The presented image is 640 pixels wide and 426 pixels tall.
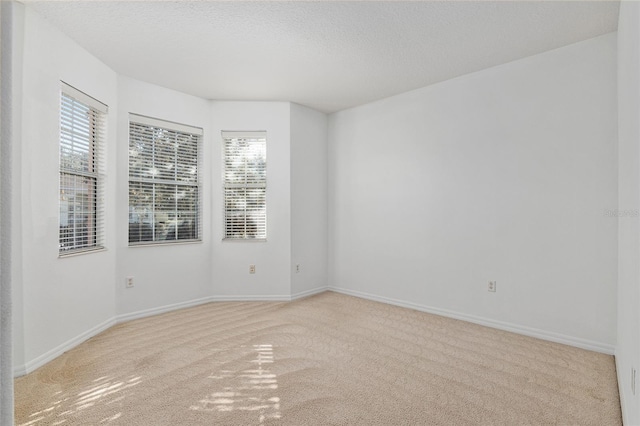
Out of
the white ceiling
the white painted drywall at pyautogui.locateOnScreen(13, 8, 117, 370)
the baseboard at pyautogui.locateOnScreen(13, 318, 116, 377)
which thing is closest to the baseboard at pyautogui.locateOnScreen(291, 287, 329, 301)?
the baseboard at pyautogui.locateOnScreen(13, 318, 116, 377)

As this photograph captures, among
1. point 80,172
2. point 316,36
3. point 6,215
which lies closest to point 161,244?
point 80,172

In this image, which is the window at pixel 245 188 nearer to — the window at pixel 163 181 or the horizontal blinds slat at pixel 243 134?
the horizontal blinds slat at pixel 243 134

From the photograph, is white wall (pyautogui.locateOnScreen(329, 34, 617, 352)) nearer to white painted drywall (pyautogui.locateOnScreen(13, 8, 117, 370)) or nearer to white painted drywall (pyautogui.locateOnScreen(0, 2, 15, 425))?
white painted drywall (pyautogui.locateOnScreen(13, 8, 117, 370))

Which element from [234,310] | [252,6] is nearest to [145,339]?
[234,310]

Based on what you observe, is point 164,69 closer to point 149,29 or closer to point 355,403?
point 149,29

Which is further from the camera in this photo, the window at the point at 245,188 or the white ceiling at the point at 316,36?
the window at the point at 245,188

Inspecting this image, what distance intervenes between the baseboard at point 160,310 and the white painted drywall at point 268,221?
0.25m

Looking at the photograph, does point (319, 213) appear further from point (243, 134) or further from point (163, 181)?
point (163, 181)

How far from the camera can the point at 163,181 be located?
4180mm

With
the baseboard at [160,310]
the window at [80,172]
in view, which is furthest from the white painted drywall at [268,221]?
the window at [80,172]

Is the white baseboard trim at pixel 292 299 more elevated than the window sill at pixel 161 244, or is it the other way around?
the window sill at pixel 161 244

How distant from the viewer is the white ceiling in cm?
257

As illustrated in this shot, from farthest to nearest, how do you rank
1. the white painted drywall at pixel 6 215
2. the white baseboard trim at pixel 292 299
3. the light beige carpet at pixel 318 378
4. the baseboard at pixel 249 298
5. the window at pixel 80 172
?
the baseboard at pixel 249 298, the window at pixel 80 172, the white baseboard trim at pixel 292 299, the light beige carpet at pixel 318 378, the white painted drywall at pixel 6 215

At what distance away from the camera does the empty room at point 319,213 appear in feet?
7.47
